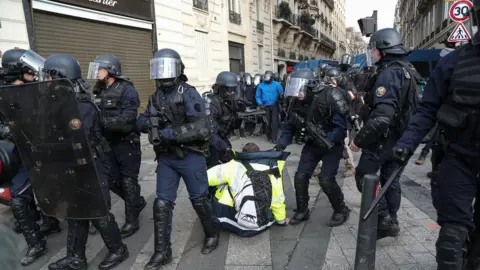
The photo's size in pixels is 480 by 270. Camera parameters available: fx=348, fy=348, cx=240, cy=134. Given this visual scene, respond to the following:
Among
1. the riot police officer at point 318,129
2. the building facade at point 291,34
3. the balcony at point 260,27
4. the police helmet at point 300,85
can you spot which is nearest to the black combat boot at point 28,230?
the riot police officer at point 318,129

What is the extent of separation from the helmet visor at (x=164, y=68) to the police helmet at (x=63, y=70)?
61 cm

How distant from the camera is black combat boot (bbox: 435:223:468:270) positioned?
6.64 feet

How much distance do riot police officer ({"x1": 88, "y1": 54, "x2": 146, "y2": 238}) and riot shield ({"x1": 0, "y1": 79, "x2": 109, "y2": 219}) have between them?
0.83 metres

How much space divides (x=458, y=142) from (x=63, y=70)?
9.89ft

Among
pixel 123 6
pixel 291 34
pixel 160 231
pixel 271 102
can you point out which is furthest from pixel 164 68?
pixel 291 34

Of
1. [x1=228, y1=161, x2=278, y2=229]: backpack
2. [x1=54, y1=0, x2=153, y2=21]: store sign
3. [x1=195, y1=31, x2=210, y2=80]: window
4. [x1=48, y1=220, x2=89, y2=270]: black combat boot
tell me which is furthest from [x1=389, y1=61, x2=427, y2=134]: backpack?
[x1=195, y1=31, x2=210, y2=80]: window

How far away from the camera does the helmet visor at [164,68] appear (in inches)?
120

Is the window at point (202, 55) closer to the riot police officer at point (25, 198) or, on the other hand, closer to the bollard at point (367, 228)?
the riot police officer at point (25, 198)

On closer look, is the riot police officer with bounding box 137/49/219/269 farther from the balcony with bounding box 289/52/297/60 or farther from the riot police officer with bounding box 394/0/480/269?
the balcony with bounding box 289/52/297/60

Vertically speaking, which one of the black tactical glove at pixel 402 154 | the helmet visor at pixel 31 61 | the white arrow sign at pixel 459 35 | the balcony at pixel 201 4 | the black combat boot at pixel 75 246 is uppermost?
the balcony at pixel 201 4

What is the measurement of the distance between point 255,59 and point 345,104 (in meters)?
16.4

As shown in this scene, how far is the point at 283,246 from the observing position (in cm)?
336

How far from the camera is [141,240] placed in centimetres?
364

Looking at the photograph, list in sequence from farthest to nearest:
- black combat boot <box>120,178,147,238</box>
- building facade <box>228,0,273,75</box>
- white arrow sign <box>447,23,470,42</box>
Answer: building facade <box>228,0,273,75</box>, white arrow sign <box>447,23,470,42</box>, black combat boot <box>120,178,147,238</box>
